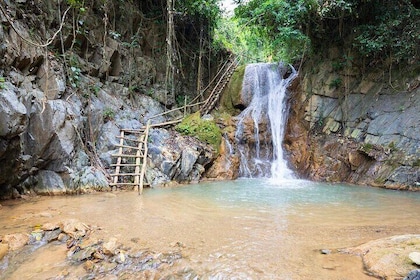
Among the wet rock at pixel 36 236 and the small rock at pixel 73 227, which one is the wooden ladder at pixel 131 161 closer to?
the small rock at pixel 73 227

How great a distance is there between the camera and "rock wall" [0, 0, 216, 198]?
519cm

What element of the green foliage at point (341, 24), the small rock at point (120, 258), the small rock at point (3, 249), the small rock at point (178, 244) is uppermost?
the green foliage at point (341, 24)

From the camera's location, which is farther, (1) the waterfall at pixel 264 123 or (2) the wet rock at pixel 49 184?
(1) the waterfall at pixel 264 123

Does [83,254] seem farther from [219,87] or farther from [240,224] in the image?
[219,87]

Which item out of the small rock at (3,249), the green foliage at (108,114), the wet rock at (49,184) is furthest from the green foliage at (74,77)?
the small rock at (3,249)

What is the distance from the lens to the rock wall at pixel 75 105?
17.0ft

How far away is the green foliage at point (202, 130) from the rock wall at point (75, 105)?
34cm

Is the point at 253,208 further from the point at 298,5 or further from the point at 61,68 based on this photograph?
the point at 298,5

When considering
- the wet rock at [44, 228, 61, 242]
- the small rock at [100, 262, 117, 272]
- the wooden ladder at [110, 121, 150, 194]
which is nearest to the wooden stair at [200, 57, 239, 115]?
the wooden ladder at [110, 121, 150, 194]

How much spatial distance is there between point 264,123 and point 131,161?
5244 millimetres

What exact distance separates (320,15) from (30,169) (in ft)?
29.4

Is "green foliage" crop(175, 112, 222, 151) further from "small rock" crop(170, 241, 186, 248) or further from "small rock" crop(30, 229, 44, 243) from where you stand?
"small rock" crop(170, 241, 186, 248)

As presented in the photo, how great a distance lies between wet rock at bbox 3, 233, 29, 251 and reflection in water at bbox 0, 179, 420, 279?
302 mm

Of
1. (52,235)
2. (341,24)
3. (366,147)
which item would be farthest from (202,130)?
(52,235)
